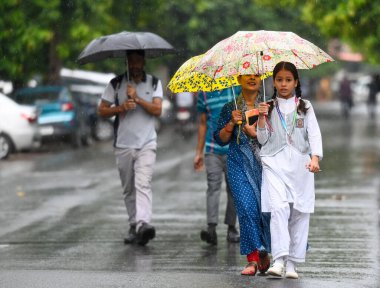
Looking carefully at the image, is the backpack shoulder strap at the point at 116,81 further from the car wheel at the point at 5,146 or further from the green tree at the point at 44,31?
the green tree at the point at 44,31

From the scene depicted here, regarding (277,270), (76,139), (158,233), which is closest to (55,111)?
(76,139)

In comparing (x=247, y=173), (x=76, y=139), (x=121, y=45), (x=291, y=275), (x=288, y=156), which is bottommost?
(x=76, y=139)

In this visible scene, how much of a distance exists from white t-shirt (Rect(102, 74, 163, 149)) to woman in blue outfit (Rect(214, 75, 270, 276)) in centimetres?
224

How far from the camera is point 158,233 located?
11.9 meters

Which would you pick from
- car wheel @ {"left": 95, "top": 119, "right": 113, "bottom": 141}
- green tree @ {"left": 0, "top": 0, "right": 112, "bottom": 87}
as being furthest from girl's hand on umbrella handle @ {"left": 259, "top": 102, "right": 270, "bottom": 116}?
car wheel @ {"left": 95, "top": 119, "right": 113, "bottom": 141}

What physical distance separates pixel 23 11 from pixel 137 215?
66.0ft

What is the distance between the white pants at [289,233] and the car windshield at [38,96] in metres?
20.5

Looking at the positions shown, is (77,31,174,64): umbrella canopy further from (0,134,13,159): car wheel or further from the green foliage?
the green foliage

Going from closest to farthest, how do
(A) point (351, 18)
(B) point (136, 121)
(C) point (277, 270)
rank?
1. (C) point (277, 270)
2. (B) point (136, 121)
3. (A) point (351, 18)

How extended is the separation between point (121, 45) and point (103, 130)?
22.1m

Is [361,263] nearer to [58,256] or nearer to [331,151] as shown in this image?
[58,256]

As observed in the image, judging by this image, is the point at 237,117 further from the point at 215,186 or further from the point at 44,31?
the point at 44,31

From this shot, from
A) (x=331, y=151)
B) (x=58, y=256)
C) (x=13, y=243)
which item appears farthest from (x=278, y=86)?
(x=331, y=151)

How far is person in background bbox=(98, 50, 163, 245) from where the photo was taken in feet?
36.5
